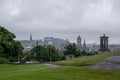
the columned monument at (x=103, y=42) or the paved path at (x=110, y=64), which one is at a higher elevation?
the columned monument at (x=103, y=42)

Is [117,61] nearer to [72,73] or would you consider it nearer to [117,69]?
[117,69]

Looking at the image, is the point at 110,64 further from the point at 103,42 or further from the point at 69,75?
the point at 103,42

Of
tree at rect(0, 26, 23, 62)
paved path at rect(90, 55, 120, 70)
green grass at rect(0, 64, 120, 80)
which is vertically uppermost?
tree at rect(0, 26, 23, 62)

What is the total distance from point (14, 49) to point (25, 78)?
36.9 m

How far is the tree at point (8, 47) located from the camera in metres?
55.7

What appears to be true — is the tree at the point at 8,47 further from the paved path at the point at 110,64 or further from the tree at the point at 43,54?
the tree at the point at 43,54

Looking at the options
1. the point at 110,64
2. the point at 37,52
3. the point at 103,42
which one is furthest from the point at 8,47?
the point at 37,52

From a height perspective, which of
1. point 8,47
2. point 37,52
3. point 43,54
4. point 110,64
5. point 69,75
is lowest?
point 69,75

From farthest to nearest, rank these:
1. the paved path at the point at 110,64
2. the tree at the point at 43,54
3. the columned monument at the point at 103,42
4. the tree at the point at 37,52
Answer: the tree at the point at 37,52 < the tree at the point at 43,54 < the columned monument at the point at 103,42 < the paved path at the point at 110,64

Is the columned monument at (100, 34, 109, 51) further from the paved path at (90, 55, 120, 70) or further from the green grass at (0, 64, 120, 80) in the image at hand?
the green grass at (0, 64, 120, 80)

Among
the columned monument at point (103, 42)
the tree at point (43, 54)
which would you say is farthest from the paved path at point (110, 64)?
the tree at point (43, 54)

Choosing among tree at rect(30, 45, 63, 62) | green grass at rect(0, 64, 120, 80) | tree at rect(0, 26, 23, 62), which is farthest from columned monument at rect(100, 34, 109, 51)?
tree at rect(30, 45, 63, 62)

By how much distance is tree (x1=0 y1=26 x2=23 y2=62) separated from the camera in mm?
55719

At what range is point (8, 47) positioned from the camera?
56.7 m
